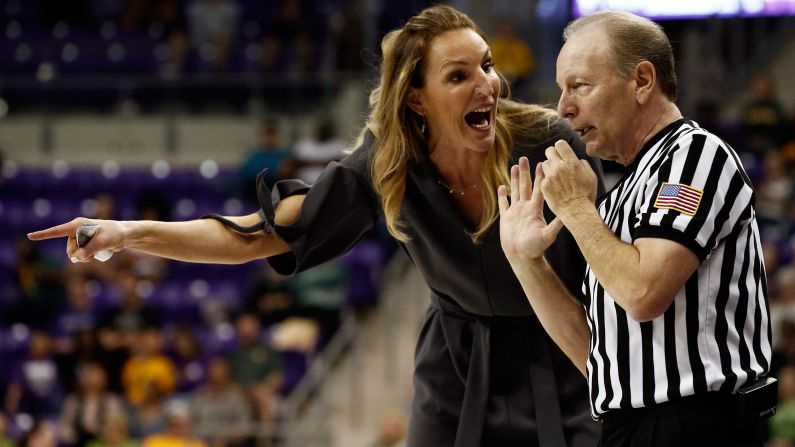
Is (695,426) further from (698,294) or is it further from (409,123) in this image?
(409,123)

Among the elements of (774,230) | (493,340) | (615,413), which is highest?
(615,413)

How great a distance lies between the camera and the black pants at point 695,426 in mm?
2584

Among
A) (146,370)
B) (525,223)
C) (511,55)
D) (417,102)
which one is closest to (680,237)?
(525,223)

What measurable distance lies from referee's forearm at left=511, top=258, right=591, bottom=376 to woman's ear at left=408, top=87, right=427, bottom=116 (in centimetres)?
87

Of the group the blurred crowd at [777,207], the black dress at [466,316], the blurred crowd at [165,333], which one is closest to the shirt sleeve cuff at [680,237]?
the black dress at [466,316]

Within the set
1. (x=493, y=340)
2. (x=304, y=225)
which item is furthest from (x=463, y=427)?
(x=304, y=225)

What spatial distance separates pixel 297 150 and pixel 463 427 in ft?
23.2

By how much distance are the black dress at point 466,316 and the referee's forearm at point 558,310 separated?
1.47ft

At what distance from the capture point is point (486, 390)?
12.0ft

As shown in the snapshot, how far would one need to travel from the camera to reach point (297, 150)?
10.5m

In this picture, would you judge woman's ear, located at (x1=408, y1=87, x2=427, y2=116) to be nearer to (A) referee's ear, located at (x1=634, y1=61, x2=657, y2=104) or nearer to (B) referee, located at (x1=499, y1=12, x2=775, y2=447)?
(B) referee, located at (x1=499, y1=12, x2=775, y2=447)

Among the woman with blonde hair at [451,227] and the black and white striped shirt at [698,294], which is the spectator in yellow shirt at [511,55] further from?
the black and white striped shirt at [698,294]

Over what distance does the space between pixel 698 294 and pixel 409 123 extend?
4.64 ft

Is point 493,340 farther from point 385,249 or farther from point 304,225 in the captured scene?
point 385,249
